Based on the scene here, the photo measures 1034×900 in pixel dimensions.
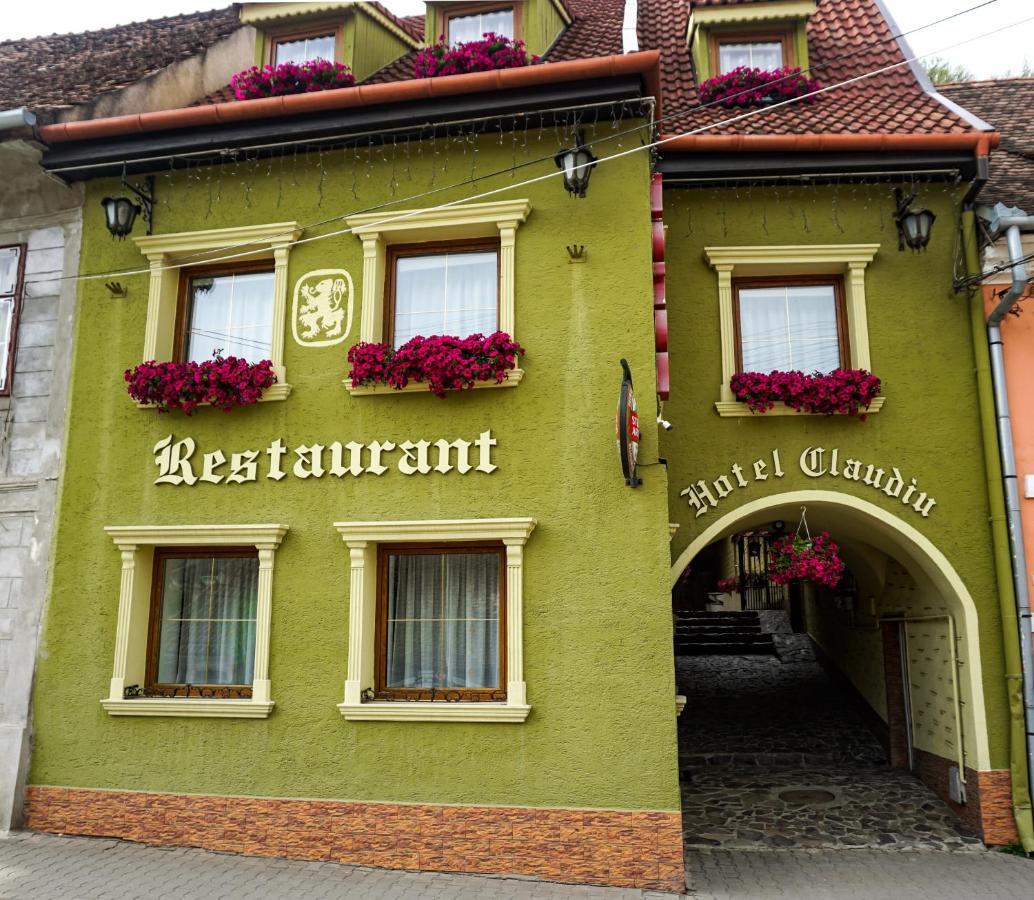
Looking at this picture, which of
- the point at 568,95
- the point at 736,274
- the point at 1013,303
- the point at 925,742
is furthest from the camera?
the point at 925,742

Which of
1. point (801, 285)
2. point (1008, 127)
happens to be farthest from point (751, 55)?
point (1008, 127)

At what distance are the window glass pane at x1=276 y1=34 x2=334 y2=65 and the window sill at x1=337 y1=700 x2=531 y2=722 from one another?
7.44m

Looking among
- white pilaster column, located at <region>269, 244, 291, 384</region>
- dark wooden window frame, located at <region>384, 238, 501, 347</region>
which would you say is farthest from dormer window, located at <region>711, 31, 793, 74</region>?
white pilaster column, located at <region>269, 244, 291, 384</region>

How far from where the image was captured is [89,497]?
9078 mm

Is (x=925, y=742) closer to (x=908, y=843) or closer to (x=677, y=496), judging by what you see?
(x=908, y=843)

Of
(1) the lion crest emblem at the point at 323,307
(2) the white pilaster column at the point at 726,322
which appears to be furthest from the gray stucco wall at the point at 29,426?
(2) the white pilaster column at the point at 726,322

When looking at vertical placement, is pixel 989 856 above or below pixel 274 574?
below

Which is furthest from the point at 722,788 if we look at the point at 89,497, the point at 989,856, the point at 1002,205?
the point at 89,497

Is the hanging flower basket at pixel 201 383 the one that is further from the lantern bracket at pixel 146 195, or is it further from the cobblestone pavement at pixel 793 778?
the cobblestone pavement at pixel 793 778

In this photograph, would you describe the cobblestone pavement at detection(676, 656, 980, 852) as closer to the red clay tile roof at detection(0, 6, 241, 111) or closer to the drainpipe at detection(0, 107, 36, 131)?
the drainpipe at detection(0, 107, 36, 131)

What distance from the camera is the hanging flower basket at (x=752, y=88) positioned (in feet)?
34.4

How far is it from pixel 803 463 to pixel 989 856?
403 cm

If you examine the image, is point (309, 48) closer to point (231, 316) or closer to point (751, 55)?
point (231, 316)

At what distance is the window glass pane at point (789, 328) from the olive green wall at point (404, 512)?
2079mm
